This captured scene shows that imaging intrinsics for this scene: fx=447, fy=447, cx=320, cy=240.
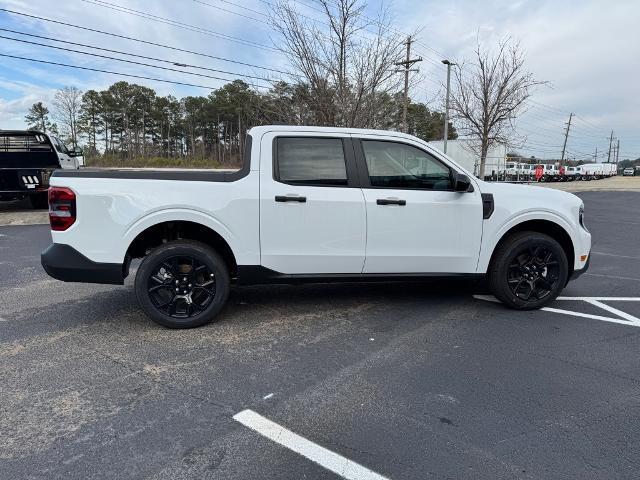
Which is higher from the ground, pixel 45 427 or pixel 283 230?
pixel 283 230

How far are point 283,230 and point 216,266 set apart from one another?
2.33ft

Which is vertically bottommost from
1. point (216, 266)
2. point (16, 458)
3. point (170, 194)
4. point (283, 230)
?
point (16, 458)

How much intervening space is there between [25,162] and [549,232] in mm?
12601

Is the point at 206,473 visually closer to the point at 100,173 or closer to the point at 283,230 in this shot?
the point at 283,230

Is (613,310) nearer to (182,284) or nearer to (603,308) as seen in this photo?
(603,308)

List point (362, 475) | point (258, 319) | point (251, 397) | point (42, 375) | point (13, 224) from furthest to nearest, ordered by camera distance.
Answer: point (13, 224)
point (258, 319)
point (42, 375)
point (251, 397)
point (362, 475)

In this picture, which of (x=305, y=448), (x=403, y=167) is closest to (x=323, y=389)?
(x=305, y=448)

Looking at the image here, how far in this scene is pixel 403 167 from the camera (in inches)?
175

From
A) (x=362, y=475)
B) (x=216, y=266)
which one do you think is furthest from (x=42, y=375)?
(x=362, y=475)

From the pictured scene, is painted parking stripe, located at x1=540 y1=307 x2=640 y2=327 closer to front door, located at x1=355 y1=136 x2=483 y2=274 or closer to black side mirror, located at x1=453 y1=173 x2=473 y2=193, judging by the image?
front door, located at x1=355 y1=136 x2=483 y2=274

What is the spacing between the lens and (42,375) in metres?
3.33

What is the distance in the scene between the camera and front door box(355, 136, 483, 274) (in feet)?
14.3

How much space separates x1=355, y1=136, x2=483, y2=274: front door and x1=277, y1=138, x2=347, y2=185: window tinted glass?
23 cm

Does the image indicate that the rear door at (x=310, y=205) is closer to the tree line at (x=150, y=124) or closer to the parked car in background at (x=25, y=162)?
the parked car in background at (x=25, y=162)
